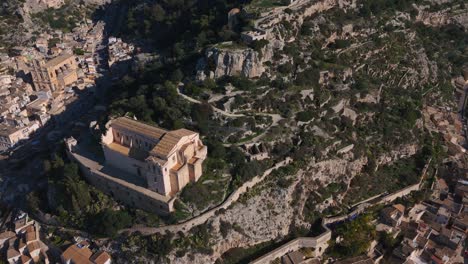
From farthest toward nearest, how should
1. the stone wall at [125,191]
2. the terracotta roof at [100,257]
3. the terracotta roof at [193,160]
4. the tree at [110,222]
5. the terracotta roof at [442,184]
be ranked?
the terracotta roof at [442,184] < the terracotta roof at [193,160] < the stone wall at [125,191] < the tree at [110,222] < the terracotta roof at [100,257]

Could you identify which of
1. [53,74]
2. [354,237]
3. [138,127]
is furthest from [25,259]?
[53,74]

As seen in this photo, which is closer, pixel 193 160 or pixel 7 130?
pixel 193 160

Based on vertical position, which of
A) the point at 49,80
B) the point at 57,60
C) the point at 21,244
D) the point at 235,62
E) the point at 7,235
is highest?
the point at 235,62

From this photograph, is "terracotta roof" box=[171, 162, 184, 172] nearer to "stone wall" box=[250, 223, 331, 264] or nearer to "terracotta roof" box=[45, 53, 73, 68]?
"stone wall" box=[250, 223, 331, 264]

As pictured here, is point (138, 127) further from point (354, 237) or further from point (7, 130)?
point (7, 130)

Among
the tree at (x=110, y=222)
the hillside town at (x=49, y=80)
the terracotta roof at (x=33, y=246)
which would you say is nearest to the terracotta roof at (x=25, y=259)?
the terracotta roof at (x=33, y=246)

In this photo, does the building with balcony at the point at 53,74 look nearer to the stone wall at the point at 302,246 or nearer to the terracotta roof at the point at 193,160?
the terracotta roof at the point at 193,160
